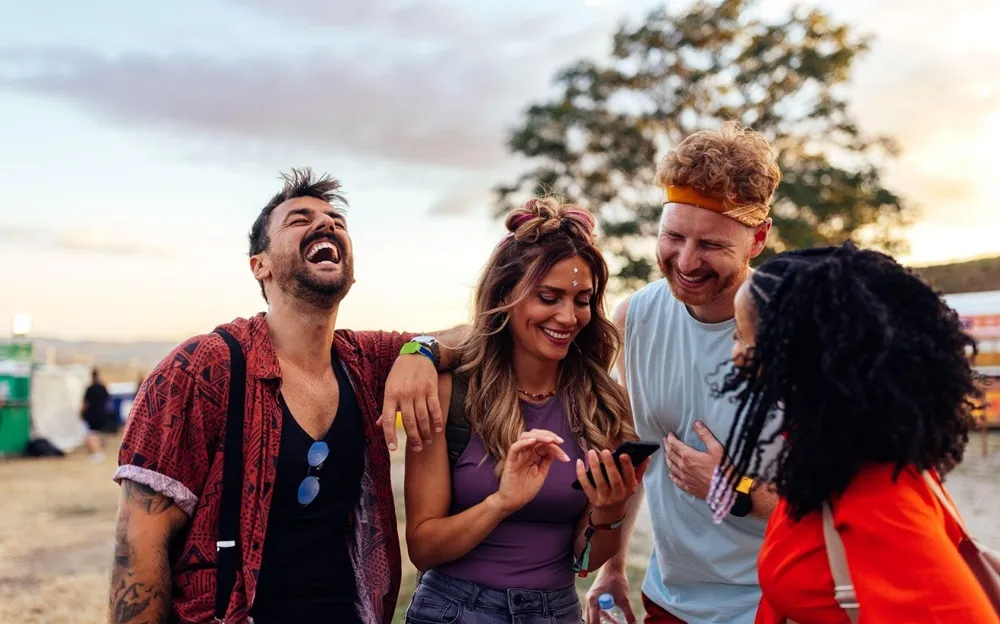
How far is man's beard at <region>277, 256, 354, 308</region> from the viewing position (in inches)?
121

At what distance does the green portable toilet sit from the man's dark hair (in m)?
17.8

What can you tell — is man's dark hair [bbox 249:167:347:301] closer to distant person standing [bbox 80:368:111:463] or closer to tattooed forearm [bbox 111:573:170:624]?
tattooed forearm [bbox 111:573:170:624]

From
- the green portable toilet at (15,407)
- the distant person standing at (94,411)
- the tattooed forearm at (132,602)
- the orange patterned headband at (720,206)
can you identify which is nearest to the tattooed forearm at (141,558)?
the tattooed forearm at (132,602)

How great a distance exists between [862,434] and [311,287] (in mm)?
2068

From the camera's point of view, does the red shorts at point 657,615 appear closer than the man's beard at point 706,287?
No

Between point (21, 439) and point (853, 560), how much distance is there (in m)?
20.8

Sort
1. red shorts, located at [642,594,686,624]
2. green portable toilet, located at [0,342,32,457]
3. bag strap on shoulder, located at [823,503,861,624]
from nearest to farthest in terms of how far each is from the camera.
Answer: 1. bag strap on shoulder, located at [823,503,861,624]
2. red shorts, located at [642,594,686,624]
3. green portable toilet, located at [0,342,32,457]

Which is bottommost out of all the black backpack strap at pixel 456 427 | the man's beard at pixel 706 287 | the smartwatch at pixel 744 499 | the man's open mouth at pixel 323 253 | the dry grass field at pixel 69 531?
the dry grass field at pixel 69 531

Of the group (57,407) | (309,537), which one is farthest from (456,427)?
(57,407)

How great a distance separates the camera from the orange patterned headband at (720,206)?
10.3 feet

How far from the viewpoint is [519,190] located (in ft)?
78.3

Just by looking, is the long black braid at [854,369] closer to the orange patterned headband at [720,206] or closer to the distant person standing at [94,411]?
the orange patterned headband at [720,206]

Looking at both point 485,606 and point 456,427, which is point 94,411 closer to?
point 456,427

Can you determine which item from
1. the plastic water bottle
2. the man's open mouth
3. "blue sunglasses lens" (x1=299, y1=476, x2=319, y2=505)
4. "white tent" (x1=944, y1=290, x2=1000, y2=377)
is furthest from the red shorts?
"white tent" (x1=944, y1=290, x2=1000, y2=377)
